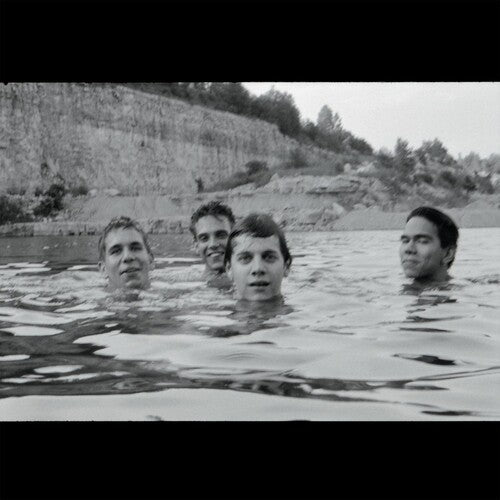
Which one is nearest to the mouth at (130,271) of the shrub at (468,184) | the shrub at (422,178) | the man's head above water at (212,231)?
the man's head above water at (212,231)

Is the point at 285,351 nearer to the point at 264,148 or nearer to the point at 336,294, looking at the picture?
the point at 336,294

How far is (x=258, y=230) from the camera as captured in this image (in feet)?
9.18

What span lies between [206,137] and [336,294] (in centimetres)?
83

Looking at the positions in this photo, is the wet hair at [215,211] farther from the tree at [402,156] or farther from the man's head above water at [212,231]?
the tree at [402,156]

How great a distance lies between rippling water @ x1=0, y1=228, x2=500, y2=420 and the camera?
226 centimetres

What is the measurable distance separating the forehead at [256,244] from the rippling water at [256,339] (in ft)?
0.64

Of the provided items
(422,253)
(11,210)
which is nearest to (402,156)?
(422,253)

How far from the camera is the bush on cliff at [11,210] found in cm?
309

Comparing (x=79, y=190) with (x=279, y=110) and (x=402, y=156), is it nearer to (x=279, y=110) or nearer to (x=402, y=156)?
(x=279, y=110)

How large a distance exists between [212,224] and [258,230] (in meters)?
0.40

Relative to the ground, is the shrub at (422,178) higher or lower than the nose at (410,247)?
higher
